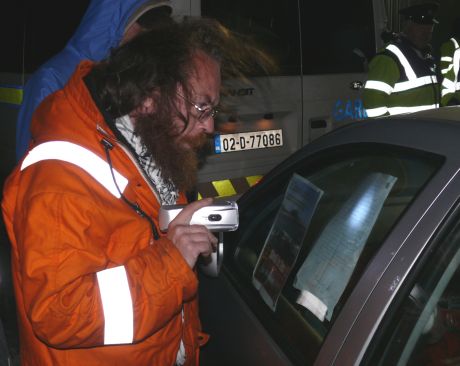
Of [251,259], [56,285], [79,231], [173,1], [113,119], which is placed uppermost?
[173,1]

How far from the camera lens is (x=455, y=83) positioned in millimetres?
4934

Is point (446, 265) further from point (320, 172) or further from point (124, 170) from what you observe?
point (124, 170)

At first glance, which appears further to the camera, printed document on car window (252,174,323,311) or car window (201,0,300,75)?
car window (201,0,300,75)

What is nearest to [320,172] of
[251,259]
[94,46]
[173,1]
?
[251,259]

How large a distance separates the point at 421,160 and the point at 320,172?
48cm

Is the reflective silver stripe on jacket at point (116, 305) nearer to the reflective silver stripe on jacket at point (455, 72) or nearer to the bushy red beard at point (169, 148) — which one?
the bushy red beard at point (169, 148)

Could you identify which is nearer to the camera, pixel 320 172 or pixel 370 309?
pixel 370 309

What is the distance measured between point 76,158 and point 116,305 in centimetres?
35

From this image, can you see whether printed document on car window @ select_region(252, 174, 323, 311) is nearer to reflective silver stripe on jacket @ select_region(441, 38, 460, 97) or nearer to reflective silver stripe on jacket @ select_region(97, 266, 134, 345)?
reflective silver stripe on jacket @ select_region(97, 266, 134, 345)

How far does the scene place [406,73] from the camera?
4168 mm

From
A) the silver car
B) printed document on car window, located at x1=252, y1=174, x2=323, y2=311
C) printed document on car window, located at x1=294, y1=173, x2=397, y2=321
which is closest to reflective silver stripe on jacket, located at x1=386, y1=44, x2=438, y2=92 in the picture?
the silver car

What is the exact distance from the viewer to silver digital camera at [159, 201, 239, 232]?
55.3 inches

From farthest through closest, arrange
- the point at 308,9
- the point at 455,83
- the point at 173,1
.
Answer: the point at 455,83, the point at 308,9, the point at 173,1

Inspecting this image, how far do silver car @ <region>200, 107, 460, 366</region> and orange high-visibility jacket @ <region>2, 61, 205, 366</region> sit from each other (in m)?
0.34
